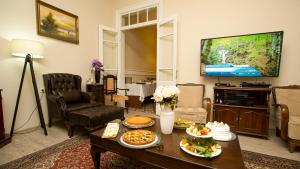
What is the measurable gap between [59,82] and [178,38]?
2.73 meters

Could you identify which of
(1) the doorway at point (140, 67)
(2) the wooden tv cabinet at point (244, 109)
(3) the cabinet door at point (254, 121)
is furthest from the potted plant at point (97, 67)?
(3) the cabinet door at point (254, 121)

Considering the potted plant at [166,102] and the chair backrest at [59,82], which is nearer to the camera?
the potted plant at [166,102]

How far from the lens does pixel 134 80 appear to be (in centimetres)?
541

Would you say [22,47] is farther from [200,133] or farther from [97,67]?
[200,133]

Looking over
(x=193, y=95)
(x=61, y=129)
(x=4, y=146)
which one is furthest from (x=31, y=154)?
(x=193, y=95)

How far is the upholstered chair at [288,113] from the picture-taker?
2020 millimetres

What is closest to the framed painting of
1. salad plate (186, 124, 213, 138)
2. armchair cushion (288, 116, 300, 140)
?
salad plate (186, 124, 213, 138)

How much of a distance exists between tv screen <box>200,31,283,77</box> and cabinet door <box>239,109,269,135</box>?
0.66 meters

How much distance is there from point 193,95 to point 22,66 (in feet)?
10.4

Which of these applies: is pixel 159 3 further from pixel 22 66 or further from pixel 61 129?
pixel 61 129

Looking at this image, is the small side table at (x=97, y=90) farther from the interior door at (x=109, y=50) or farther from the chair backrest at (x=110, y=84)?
the interior door at (x=109, y=50)

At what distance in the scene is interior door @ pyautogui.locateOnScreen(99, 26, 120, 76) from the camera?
13.7 ft

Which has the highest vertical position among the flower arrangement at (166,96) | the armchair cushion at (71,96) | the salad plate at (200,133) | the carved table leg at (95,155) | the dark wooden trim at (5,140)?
the flower arrangement at (166,96)

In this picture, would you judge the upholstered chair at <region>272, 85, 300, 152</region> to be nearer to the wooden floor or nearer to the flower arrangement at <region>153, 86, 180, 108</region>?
the wooden floor
